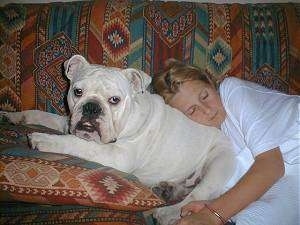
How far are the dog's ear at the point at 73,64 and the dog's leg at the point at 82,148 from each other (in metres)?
0.49

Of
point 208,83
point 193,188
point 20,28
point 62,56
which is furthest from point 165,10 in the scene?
point 193,188

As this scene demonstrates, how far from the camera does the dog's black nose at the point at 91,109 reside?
2.10m

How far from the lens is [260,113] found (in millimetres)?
2057

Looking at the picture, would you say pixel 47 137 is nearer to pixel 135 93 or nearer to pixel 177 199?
pixel 135 93

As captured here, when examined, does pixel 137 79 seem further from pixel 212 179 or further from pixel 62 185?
pixel 62 185

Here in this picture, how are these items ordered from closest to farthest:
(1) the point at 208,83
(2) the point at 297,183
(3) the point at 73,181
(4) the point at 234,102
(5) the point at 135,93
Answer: (3) the point at 73,181
(2) the point at 297,183
(4) the point at 234,102
(5) the point at 135,93
(1) the point at 208,83

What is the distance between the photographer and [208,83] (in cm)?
255

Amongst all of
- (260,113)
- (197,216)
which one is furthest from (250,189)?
(260,113)

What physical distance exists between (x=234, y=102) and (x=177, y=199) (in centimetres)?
75

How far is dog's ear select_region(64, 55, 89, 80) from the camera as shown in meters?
2.30

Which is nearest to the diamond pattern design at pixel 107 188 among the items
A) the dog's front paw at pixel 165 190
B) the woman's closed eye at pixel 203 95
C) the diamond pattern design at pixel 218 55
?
the dog's front paw at pixel 165 190

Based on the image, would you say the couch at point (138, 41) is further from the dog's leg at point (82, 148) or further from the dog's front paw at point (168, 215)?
the dog's front paw at point (168, 215)

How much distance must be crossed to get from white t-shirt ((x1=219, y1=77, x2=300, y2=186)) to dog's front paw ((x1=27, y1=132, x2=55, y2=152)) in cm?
114

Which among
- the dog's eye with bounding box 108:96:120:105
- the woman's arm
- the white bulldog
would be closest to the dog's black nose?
the white bulldog
